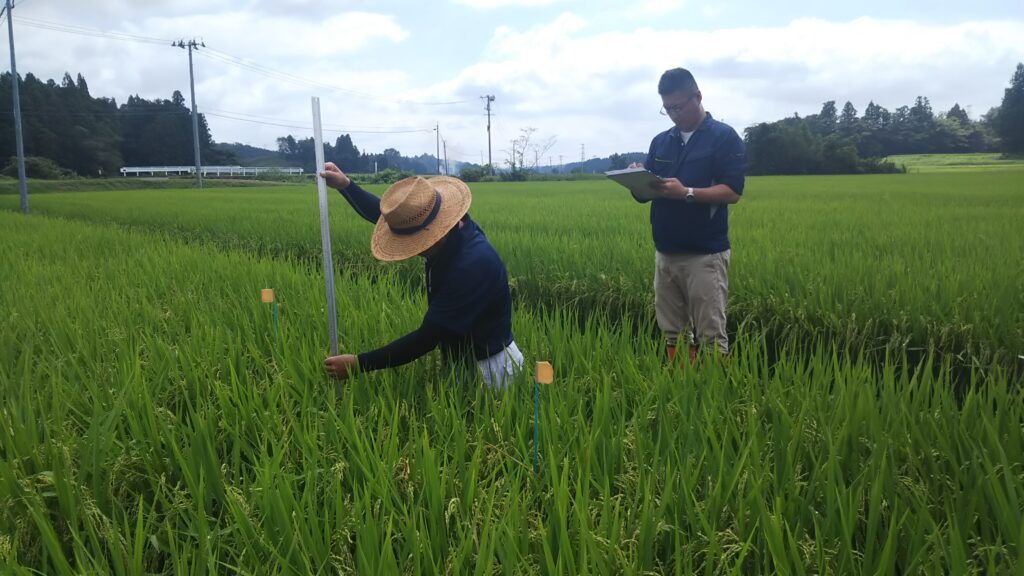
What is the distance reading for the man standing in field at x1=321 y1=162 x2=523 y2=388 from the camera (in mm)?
1838

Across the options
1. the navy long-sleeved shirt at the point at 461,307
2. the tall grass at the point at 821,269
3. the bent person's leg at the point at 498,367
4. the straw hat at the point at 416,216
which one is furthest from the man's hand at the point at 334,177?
the tall grass at the point at 821,269

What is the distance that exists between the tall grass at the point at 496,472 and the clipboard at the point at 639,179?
2.39 ft

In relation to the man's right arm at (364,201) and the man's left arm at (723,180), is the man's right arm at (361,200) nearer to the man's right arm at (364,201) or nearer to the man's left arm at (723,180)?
the man's right arm at (364,201)

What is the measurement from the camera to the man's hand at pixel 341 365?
1.88m

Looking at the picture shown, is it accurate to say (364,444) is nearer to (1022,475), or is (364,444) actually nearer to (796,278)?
(1022,475)

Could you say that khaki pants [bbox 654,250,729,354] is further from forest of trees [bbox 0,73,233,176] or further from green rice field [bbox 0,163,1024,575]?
forest of trees [bbox 0,73,233,176]

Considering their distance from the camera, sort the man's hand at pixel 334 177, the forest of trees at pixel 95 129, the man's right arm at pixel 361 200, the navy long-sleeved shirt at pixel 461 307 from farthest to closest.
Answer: the forest of trees at pixel 95 129 → the man's right arm at pixel 361 200 → the man's hand at pixel 334 177 → the navy long-sleeved shirt at pixel 461 307

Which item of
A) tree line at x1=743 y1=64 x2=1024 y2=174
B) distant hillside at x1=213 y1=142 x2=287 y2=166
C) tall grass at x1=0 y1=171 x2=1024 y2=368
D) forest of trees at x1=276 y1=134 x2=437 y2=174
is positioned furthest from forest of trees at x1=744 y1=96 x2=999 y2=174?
distant hillside at x1=213 y1=142 x2=287 y2=166

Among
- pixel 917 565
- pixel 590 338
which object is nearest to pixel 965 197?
pixel 590 338

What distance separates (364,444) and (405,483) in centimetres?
19

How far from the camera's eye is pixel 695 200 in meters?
2.85

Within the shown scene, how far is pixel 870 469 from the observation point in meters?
1.37

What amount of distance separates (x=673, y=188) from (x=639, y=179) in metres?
0.16

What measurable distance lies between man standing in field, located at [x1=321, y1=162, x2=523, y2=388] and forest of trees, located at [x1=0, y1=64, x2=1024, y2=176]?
3565 cm
